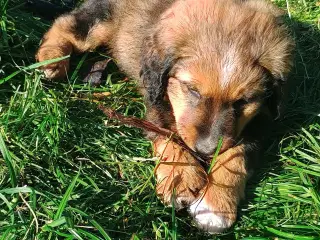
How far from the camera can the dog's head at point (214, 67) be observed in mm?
2955

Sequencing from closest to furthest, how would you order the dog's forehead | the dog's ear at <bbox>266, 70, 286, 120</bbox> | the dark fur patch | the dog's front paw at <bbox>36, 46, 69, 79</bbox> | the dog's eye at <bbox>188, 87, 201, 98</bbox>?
the dog's forehead → the dog's eye at <bbox>188, 87, 201, 98</bbox> → the dog's ear at <bbox>266, 70, 286, 120</bbox> → the dog's front paw at <bbox>36, 46, 69, 79</bbox> → the dark fur patch

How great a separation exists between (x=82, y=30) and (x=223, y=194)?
1.73m

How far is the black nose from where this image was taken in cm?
294

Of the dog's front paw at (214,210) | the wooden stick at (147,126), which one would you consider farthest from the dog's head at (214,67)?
the dog's front paw at (214,210)

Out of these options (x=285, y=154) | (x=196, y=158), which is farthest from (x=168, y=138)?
(x=285, y=154)

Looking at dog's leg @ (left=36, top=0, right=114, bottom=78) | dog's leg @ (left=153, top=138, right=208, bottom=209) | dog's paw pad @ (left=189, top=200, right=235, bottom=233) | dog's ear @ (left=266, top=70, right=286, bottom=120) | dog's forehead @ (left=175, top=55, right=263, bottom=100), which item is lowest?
dog's paw pad @ (left=189, top=200, right=235, bottom=233)

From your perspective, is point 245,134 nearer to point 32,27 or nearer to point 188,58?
point 188,58

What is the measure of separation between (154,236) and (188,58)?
0.98m

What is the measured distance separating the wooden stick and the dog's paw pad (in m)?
0.33

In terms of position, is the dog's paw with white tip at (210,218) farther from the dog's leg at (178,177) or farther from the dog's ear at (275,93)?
the dog's ear at (275,93)

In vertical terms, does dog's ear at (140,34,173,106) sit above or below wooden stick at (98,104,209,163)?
above

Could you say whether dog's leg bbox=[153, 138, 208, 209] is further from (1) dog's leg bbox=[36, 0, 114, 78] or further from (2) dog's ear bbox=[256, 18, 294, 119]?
(1) dog's leg bbox=[36, 0, 114, 78]

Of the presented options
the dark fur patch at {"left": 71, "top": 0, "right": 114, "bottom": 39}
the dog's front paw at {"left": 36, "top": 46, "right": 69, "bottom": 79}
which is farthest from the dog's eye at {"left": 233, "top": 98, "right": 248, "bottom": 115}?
the dark fur patch at {"left": 71, "top": 0, "right": 114, "bottom": 39}

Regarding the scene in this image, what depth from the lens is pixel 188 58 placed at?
121 inches
